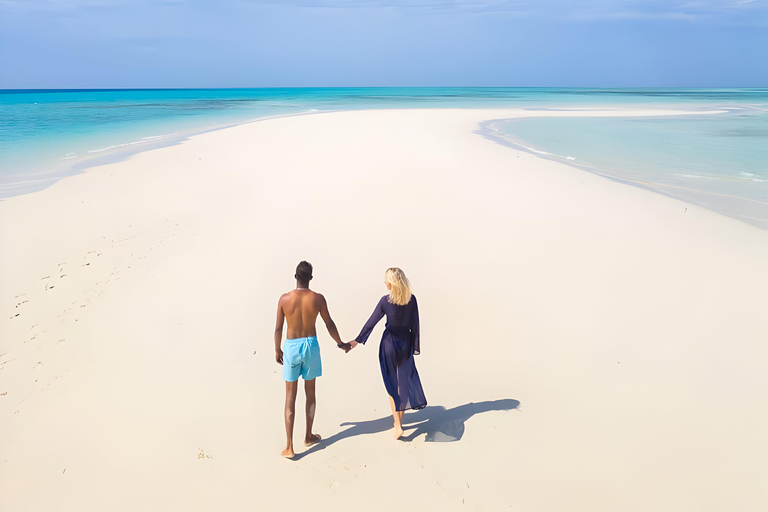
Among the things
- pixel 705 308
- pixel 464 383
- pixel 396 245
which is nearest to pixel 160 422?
pixel 464 383

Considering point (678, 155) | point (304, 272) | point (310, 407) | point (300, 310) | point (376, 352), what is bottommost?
point (678, 155)

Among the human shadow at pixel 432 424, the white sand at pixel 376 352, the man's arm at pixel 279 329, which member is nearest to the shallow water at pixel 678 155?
the white sand at pixel 376 352

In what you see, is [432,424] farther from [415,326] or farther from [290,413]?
[290,413]

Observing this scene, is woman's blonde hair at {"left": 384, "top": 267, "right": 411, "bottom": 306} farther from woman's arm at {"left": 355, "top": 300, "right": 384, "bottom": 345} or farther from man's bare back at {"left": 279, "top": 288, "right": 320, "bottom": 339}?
man's bare back at {"left": 279, "top": 288, "right": 320, "bottom": 339}

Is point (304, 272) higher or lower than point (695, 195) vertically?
higher

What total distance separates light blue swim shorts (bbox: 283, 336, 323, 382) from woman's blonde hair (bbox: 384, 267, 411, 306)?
76cm

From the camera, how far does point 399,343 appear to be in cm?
473

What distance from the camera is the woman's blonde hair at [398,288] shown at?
4543 mm

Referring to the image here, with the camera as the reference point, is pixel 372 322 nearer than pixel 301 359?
No

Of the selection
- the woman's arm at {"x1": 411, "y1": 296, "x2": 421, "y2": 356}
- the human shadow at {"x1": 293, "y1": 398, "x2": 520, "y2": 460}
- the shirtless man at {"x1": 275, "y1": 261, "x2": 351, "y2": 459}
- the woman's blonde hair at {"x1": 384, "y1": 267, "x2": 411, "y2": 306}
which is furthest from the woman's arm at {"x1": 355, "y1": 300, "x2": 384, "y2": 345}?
the human shadow at {"x1": 293, "y1": 398, "x2": 520, "y2": 460}

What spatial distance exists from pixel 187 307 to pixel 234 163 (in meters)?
10.8

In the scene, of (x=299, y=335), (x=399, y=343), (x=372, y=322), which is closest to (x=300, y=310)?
(x=299, y=335)

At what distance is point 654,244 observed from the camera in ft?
30.3

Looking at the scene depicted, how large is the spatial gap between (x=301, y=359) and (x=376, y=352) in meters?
2.07
